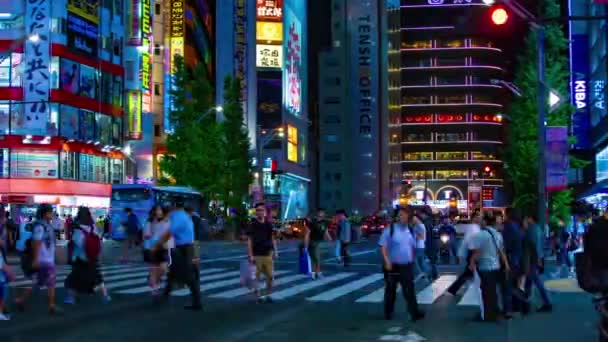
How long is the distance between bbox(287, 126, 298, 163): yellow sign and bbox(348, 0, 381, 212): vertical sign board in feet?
72.3

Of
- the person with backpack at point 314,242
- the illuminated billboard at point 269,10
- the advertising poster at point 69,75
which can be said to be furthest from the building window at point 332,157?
the person with backpack at point 314,242

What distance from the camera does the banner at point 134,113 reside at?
65250 millimetres

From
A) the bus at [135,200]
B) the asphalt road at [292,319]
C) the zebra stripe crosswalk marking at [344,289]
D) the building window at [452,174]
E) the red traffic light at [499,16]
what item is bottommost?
the zebra stripe crosswalk marking at [344,289]

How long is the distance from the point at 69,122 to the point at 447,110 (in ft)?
291

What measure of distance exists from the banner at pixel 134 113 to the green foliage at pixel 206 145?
774 cm

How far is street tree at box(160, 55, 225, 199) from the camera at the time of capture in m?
56.3

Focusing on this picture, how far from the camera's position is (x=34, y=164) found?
187ft

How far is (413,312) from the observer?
1405 centimetres

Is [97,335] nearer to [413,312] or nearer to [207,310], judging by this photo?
[207,310]

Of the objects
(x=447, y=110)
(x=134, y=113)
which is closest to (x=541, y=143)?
(x=134, y=113)

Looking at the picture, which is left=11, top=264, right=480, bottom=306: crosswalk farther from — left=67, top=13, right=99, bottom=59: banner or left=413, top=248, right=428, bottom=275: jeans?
left=67, top=13, right=99, bottom=59: banner

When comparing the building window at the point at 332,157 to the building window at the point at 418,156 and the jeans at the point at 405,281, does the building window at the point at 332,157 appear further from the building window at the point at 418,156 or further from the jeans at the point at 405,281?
the jeans at the point at 405,281

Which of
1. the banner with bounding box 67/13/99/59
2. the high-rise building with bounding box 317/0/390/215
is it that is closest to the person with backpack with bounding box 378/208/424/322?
the banner with bounding box 67/13/99/59

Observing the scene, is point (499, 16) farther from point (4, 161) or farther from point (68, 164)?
point (68, 164)
